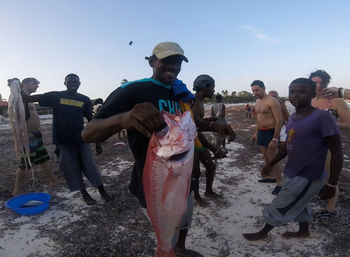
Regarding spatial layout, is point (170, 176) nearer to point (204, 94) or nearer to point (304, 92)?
point (304, 92)

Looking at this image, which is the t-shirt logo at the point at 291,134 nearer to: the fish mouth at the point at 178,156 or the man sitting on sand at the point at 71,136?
the fish mouth at the point at 178,156

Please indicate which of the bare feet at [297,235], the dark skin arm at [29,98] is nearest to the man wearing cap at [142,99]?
the dark skin arm at [29,98]

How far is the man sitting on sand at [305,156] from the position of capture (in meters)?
2.60

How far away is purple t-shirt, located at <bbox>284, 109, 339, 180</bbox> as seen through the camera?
8.43 feet

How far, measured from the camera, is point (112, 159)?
7383mm

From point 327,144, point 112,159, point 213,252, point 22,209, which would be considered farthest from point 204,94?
point 112,159

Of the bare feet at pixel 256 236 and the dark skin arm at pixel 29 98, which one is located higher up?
the dark skin arm at pixel 29 98

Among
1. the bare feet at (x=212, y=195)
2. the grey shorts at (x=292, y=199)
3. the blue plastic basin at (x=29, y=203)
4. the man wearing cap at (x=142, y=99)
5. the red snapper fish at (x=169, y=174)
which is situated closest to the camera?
the red snapper fish at (x=169, y=174)

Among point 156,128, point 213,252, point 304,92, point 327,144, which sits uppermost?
point 304,92

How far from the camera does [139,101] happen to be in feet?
5.92

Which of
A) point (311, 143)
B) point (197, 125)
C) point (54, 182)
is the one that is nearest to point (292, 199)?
point (311, 143)

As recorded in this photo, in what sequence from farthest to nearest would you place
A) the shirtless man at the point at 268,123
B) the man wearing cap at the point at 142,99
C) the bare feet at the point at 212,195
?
the shirtless man at the point at 268,123 → the bare feet at the point at 212,195 → the man wearing cap at the point at 142,99

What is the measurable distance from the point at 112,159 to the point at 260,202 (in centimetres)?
473

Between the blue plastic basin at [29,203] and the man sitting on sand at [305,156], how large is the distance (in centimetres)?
350
